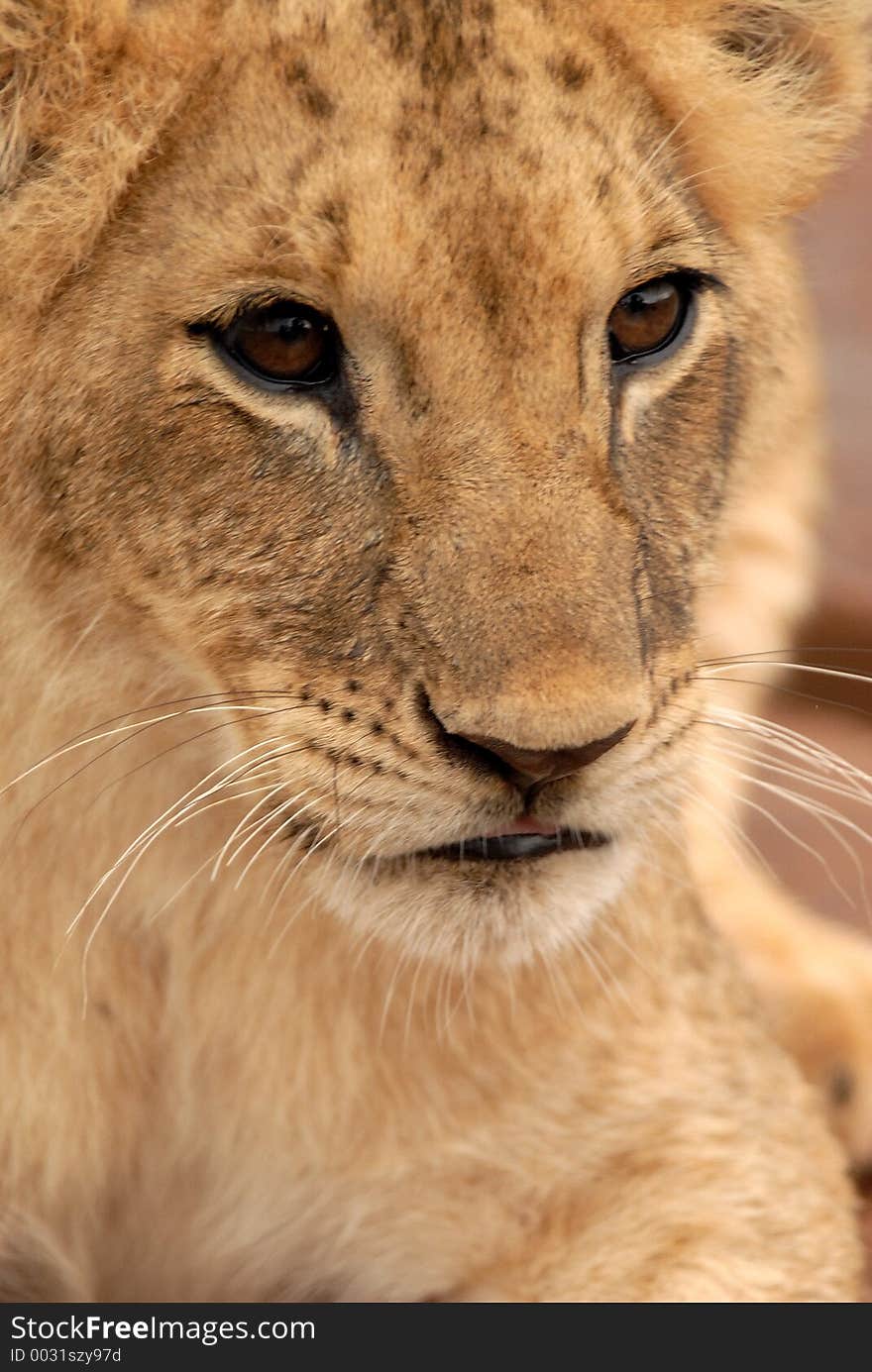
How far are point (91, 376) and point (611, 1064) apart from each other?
0.55 metres

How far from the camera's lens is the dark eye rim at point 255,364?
1.12 meters

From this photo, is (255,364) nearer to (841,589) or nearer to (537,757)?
(537,757)

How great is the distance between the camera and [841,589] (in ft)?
8.23

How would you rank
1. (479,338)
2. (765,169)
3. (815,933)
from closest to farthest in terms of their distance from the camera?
1. (479,338)
2. (765,169)
3. (815,933)

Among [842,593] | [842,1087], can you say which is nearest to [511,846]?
[842,1087]

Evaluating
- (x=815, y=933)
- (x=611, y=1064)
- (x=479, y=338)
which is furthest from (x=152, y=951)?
(x=815, y=933)

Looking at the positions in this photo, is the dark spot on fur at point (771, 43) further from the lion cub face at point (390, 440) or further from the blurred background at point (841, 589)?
the lion cub face at point (390, 440)

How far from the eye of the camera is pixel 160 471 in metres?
1.14

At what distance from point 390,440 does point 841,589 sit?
147cm

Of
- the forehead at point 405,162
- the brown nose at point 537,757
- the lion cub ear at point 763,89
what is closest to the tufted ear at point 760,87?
the lion cub ear at point 763,89

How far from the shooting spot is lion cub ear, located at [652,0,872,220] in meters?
1.28

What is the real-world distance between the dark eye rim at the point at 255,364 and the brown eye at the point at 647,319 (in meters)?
0.16

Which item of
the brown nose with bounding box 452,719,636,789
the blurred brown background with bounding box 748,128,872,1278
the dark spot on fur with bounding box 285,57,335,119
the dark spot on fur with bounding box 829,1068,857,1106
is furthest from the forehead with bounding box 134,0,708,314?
the dark spot on fur with bounding box 829,1068,857,1106
